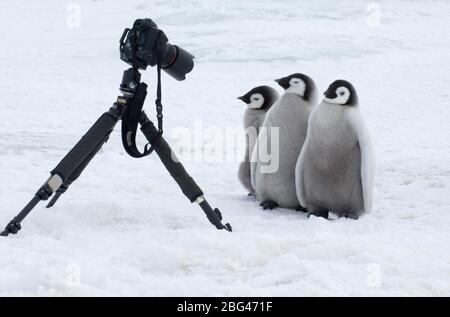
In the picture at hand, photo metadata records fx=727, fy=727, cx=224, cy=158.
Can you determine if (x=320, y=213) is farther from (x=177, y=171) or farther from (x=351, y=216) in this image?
(x=177, y=171)

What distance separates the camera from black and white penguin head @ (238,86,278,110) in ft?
14.8

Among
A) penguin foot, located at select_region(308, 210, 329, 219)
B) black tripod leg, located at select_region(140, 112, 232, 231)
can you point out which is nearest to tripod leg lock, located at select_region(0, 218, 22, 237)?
black tripod leg, located at select_region(140, 112, 232, 231)

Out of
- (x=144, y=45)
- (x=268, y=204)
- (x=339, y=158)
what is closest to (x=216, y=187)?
(x=268, y=204)

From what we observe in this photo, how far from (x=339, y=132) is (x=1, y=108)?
5864mm

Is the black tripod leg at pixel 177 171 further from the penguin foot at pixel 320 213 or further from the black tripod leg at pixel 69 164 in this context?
the penguin foot at pixel 320 213

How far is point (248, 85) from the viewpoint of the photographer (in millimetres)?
12062

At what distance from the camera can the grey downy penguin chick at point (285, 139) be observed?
13.5 feet

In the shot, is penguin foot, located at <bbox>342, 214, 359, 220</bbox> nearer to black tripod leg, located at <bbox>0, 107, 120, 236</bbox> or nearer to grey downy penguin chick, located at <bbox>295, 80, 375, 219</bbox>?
grey downy penguin chick, located at <bbox>295, 80, 375, 219</bbox>

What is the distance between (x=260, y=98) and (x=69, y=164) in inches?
74.5

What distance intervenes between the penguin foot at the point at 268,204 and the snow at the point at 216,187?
6 cm

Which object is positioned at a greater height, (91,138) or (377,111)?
(91,138)

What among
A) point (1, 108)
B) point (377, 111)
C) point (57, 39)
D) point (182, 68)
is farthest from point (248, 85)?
point (182, 68)

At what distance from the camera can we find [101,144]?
10.0 feet

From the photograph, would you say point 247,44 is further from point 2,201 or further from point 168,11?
point 2,201
